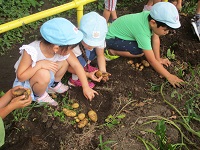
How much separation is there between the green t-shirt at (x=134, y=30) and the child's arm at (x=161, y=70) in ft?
0.22

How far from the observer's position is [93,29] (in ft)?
7.88

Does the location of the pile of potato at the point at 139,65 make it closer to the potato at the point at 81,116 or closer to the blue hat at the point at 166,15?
the blue hat at the point at 166,15

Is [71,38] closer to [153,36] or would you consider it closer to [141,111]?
[141,111]

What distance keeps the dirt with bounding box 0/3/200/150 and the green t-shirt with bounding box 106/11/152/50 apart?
0.90ft

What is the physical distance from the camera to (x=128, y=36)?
2.99 meters

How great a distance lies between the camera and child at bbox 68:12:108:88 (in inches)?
95.0

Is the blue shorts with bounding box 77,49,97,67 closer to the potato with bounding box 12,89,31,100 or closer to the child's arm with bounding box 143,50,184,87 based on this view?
the child's arm with bounding box 143,50,184,87

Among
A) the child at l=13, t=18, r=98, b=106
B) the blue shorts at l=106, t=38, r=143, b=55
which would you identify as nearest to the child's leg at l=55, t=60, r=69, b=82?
the child at l=13, t=18, r=98, b=106

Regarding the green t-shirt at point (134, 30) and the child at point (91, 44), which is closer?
the child at point (91, 44)

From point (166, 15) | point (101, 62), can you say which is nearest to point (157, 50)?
point (166, 15)

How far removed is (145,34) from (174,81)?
53 centimetres

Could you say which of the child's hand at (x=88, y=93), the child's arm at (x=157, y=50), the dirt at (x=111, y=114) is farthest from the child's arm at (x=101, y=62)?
the child's arm at (x=157, y=50)

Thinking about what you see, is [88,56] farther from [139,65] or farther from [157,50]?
[157,50]

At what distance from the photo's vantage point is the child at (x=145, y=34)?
8.52ft
